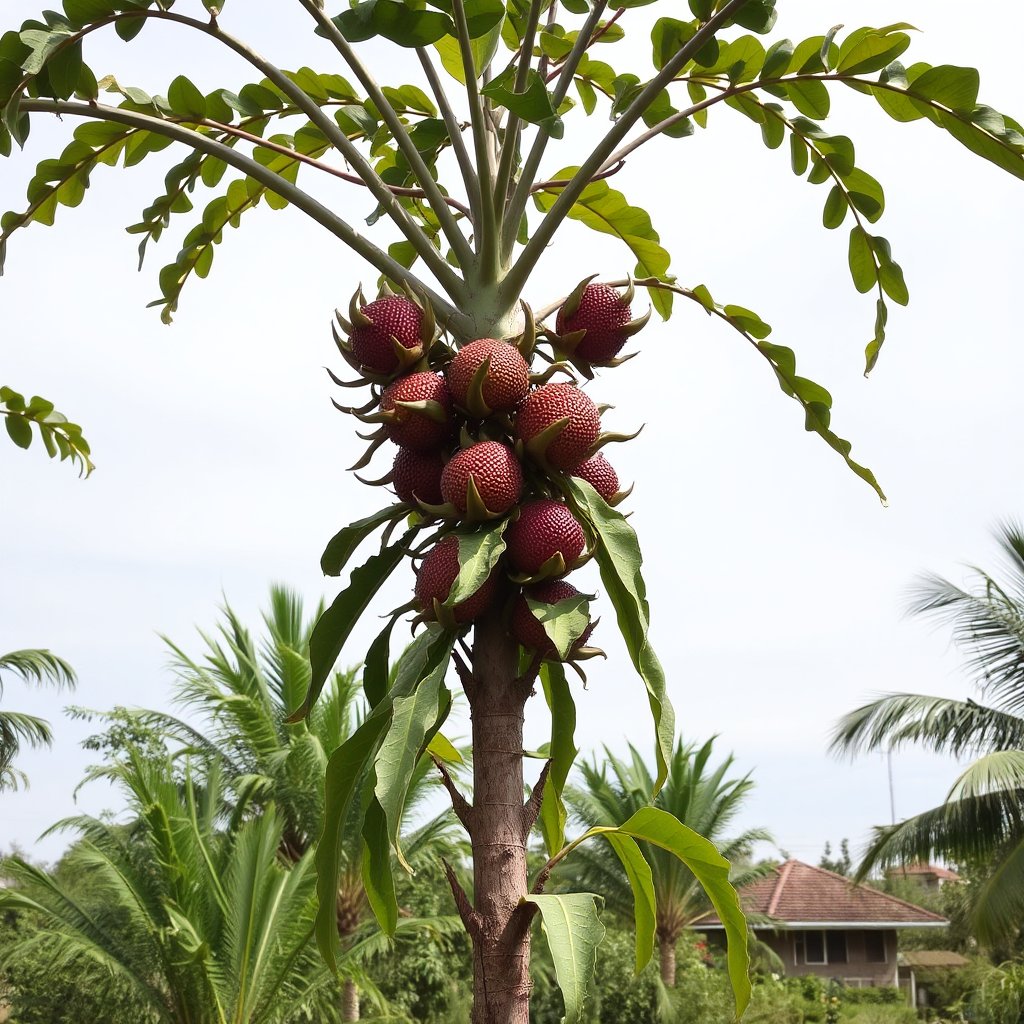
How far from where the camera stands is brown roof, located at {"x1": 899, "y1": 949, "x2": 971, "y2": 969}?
3525 cm

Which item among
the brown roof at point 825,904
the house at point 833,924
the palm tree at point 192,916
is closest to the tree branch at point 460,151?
the palm tree at point 192,916

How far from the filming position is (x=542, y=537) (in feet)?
6.43

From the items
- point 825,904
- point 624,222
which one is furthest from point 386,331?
point 825,904

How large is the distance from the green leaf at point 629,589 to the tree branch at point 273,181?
0.51m

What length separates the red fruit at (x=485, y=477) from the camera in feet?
6.42

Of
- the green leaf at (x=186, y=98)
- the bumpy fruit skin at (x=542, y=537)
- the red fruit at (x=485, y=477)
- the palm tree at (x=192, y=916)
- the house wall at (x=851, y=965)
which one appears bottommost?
the house wall at (x=851, y=965)

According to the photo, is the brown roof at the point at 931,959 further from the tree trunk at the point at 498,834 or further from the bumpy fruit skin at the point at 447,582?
the bumpy fruit skin at the point at 447,582

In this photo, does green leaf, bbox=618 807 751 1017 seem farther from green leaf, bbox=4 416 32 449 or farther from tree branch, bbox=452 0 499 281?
green leaf, bbox=4 416 32 449

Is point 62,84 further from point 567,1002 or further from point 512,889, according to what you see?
point 567,1002

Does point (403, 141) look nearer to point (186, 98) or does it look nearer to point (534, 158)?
point (534, 158)

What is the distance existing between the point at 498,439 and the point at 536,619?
0.35 m

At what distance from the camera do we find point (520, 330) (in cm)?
228

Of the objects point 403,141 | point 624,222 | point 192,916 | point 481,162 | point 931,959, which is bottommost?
point 931,959

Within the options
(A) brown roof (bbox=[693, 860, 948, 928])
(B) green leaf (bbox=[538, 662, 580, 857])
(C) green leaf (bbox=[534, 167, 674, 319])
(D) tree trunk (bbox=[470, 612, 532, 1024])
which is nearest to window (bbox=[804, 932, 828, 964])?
(A) brown roof (bbox=[693, 860, 948, 928])
